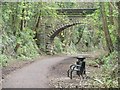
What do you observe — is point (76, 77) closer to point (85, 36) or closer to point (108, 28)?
point (108, 28)

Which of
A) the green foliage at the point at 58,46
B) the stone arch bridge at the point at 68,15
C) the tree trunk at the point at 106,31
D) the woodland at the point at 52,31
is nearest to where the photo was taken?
the woodland at the point at 52,31

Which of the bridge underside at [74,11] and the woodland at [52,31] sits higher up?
the bridge underside at [74,11]

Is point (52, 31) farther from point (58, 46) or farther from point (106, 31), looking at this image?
point (106, 31)

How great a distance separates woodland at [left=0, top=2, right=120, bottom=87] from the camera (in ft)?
27.6

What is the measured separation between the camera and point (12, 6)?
1052 centimetres

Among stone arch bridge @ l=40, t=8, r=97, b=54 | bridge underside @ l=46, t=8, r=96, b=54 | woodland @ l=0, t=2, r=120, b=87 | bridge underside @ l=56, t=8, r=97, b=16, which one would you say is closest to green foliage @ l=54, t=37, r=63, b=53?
woodland @ l=0, t=2, r=120, b=87

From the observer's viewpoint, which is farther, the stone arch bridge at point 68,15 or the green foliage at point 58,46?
the green foliage at point 58,46

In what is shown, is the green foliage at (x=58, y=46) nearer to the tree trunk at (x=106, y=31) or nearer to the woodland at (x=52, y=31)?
the woodland at (x=52, y=31)

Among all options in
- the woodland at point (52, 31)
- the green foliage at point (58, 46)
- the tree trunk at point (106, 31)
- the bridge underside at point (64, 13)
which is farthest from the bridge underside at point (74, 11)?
the green foliage at point (58, 46)

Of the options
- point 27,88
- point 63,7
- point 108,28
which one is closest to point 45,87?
point 27,88

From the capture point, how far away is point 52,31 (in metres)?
16.8

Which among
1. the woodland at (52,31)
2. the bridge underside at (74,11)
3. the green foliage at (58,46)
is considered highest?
the bridge underside at (74,11)

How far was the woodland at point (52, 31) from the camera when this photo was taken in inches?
332

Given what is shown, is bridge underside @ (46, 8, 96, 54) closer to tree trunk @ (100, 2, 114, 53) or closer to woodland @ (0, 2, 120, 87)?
woodland @ (0, 2, 120, 87)
